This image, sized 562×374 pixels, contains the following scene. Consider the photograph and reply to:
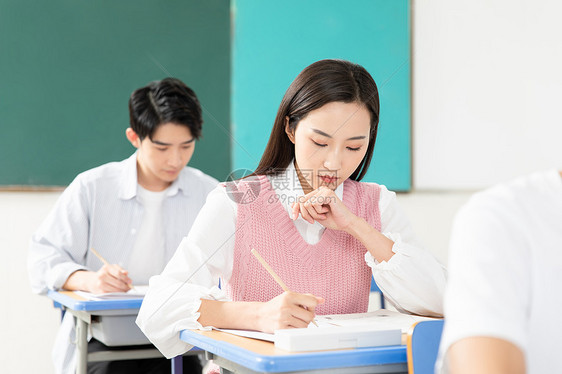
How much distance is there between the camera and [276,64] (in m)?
3.01

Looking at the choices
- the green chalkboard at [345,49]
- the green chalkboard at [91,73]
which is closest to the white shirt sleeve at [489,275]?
the green chalkboard at [345,49]

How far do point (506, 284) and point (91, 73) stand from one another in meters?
2.63

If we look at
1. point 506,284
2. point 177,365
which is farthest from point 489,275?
point 177,365

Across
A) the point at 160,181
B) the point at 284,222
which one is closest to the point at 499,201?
the point at 284,222

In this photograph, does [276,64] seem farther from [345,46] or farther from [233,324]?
[233,324]

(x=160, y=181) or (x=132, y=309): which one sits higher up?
(x=160, y=181)

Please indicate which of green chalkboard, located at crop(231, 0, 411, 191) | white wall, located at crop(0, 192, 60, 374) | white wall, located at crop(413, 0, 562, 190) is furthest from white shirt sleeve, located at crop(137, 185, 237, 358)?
white wall, located at crop(0, 192, 60, 374)

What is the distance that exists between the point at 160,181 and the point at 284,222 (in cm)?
114

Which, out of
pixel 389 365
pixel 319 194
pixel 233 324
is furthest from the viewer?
pixel 319 194

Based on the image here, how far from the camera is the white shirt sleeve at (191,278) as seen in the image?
1253mm

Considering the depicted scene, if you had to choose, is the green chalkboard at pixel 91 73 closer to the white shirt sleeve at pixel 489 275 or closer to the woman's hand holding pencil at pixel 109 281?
the woman's hand holding pencil at pixel 109 281

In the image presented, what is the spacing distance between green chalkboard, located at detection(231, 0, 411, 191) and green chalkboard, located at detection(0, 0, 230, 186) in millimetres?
204

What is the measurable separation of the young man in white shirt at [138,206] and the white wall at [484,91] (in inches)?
43.8

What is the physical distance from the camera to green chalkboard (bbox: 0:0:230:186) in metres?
2.83
